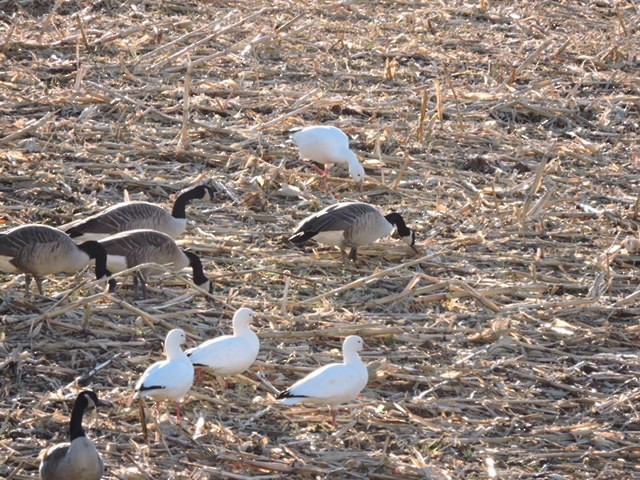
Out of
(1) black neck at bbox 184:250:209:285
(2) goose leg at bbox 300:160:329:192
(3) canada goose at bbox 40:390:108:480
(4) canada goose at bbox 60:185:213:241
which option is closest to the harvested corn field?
(2) goose leg at bbox 300:160:329:192

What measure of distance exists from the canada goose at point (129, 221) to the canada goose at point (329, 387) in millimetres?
2691

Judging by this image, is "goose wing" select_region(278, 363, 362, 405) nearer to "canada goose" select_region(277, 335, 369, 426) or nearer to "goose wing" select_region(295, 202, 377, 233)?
"canada goose" select_region(277, 335, 369, 426)

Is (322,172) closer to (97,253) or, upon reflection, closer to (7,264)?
(97,253)

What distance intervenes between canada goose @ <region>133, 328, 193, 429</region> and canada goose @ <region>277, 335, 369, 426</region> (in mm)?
558

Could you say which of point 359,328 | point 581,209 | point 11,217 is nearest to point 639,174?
point 581,209

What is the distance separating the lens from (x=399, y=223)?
9859mm

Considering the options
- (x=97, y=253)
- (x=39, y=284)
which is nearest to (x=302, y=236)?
(x=97, y=253)

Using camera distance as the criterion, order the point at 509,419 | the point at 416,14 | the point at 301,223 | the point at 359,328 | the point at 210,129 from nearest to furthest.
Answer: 1. the point at 509,419
2. the point at 359,328
3. the point at 301,223
4. the point at 210,129
5. the point at 416,14

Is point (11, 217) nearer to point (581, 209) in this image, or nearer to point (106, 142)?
point (106, 142)

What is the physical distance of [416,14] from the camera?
54.2 ft

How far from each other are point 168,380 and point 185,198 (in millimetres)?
3349

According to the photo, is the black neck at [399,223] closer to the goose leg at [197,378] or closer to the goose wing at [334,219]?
the goose wing at [334,219]

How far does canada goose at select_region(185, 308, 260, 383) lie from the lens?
7219 mm

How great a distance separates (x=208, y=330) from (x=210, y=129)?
3.99 m
